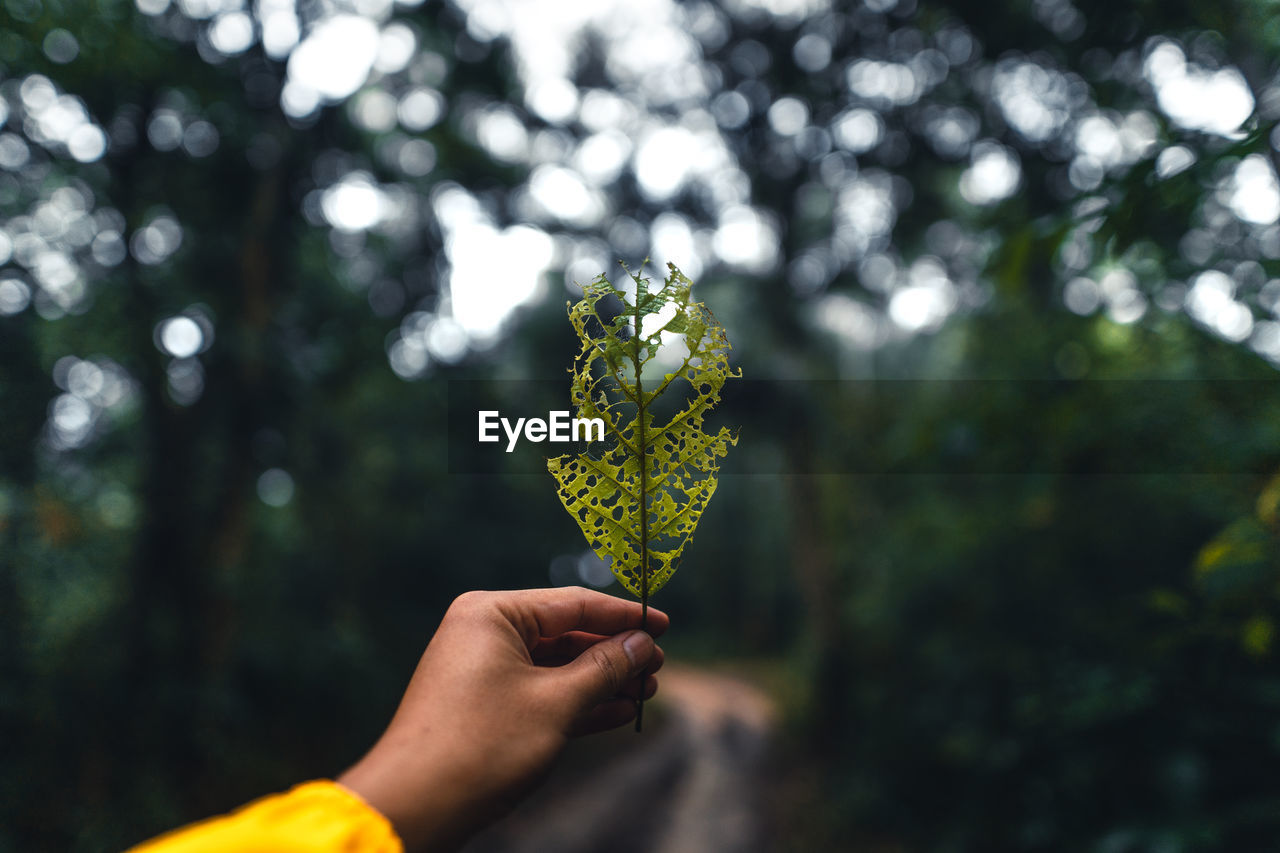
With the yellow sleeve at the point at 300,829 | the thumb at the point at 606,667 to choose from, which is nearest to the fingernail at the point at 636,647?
the thumb at the point at 606,667

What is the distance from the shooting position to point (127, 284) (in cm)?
596

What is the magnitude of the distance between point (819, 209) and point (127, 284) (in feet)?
25.7

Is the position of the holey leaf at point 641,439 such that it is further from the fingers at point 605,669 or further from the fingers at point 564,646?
the fingers at point 564,646

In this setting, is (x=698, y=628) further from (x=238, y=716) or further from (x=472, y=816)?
(x=472, y=816)

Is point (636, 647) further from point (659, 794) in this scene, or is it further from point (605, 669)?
point (659, 794)

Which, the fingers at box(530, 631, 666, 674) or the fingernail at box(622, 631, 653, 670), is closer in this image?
the fingernail at box(622, 631, 653, 670)

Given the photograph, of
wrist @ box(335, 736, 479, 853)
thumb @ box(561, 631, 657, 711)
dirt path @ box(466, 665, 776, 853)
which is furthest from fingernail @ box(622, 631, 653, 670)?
dirt path @ box(466, 665, 776, 853)

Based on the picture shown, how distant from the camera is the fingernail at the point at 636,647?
124 centimetres

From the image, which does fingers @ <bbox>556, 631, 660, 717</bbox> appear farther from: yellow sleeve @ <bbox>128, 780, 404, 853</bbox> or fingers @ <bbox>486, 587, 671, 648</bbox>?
yellow sleeve @ <bbox>128, 780, 404, 853</bbox>

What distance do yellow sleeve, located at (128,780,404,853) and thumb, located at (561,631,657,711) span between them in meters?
0.36

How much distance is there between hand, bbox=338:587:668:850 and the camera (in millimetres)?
977

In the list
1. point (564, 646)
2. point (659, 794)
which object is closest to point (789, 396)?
point (659, 794)

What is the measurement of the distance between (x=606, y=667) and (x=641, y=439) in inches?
16.9

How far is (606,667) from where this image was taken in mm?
1207
